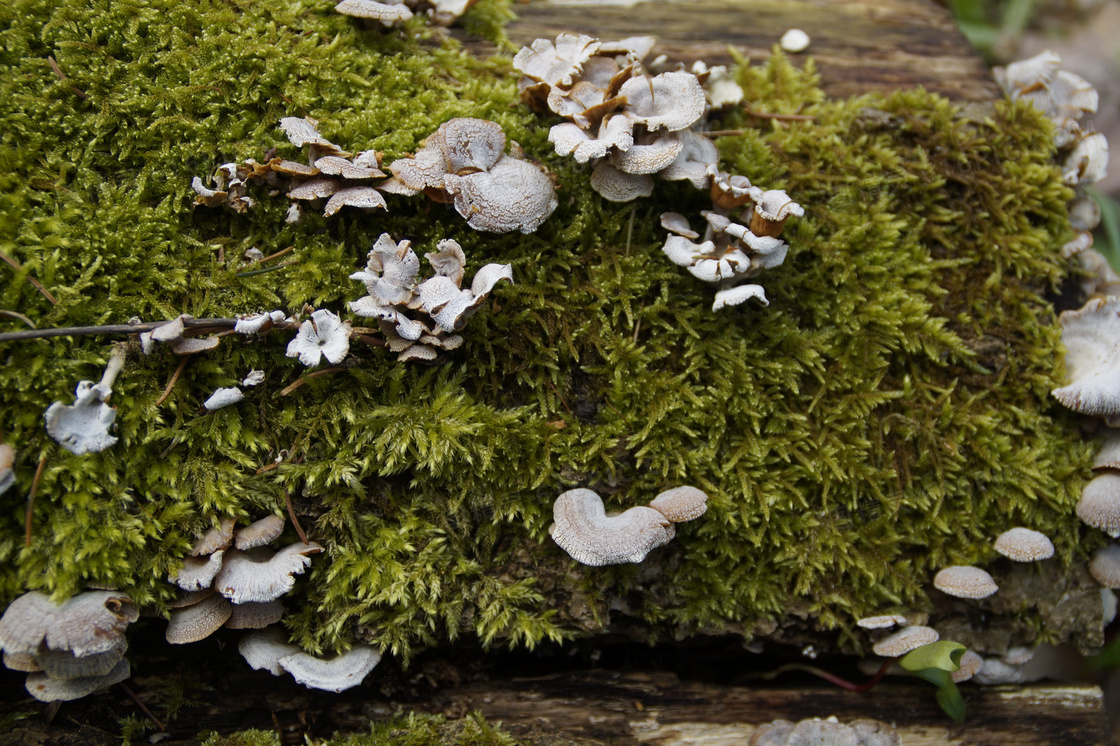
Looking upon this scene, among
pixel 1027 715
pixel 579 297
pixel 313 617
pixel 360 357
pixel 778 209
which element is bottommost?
pixel 1027 715

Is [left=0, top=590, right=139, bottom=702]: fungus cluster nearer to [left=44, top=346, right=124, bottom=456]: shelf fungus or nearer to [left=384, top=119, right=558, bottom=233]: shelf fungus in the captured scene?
[left=44, top=346, right=124, bottom=456]: shelf fungus

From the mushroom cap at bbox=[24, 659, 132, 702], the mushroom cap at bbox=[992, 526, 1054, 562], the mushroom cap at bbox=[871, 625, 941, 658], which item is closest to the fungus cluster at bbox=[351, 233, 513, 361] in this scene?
the mushroom cap at bbox=[24, 659, 132, 702]

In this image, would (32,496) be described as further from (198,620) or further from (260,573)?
(260,573)

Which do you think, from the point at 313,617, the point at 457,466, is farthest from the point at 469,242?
the point at 313,617

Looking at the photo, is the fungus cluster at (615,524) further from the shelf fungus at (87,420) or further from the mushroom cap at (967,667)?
the shelf fungus at (87,420)

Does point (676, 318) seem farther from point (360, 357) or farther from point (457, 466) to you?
point (360, 357)

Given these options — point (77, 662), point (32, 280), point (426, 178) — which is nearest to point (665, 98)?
point (426, 178)

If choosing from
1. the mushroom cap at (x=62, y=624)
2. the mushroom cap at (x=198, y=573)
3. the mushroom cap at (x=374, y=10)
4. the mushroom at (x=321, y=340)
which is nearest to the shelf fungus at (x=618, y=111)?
the mushroom cap at (x=374, y=10)
